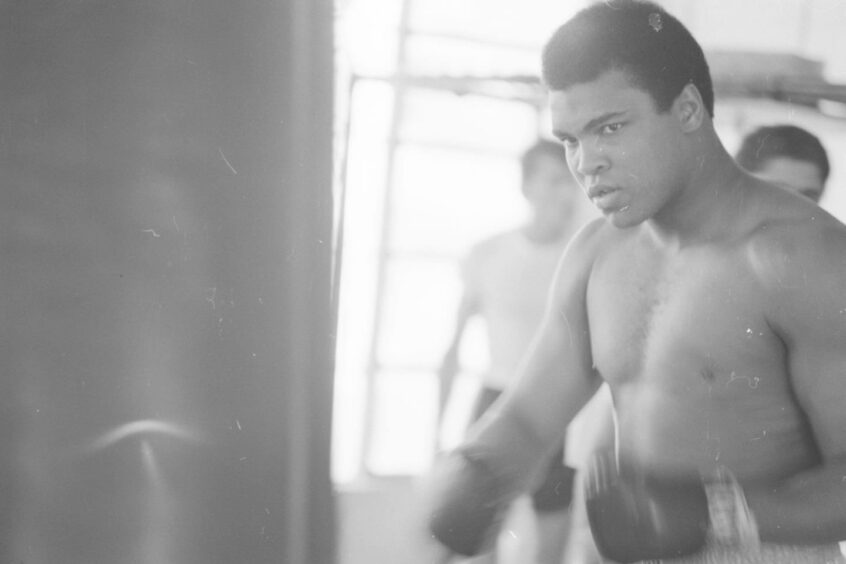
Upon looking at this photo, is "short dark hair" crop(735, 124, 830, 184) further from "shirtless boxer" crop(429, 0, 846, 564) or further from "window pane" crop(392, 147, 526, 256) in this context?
"window pane" crop(392, 147, 526, 256)

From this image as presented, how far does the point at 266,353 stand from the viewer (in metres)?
0.70

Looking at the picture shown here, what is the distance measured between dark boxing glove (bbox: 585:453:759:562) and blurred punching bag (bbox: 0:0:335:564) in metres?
0.22

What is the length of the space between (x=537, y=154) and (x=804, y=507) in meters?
0.28

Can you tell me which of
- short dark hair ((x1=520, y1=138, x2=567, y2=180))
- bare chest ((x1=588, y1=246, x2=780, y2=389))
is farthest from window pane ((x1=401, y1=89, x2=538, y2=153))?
bare chest ((x1=588, y1=246, x2=780, y2=389))

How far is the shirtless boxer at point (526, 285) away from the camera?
1.94 feet

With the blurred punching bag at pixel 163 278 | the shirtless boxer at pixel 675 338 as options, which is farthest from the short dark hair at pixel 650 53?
the blurred punching bag at pixel 163 278

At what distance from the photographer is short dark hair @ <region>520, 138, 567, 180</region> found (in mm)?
591

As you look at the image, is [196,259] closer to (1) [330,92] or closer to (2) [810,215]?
(1) [330,92]

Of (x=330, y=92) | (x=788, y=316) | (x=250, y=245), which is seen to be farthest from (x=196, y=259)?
(x=788, y=316)

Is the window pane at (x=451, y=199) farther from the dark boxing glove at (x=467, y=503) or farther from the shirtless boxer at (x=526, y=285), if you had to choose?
the dark boxing glove at (x=467, y=503)

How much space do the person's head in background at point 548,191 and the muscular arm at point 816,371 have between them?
0.46ft

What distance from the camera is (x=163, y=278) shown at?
713mm

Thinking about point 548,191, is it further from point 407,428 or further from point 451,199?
point 407,428

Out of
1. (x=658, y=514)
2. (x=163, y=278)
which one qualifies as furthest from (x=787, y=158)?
(x=163, y=278)
